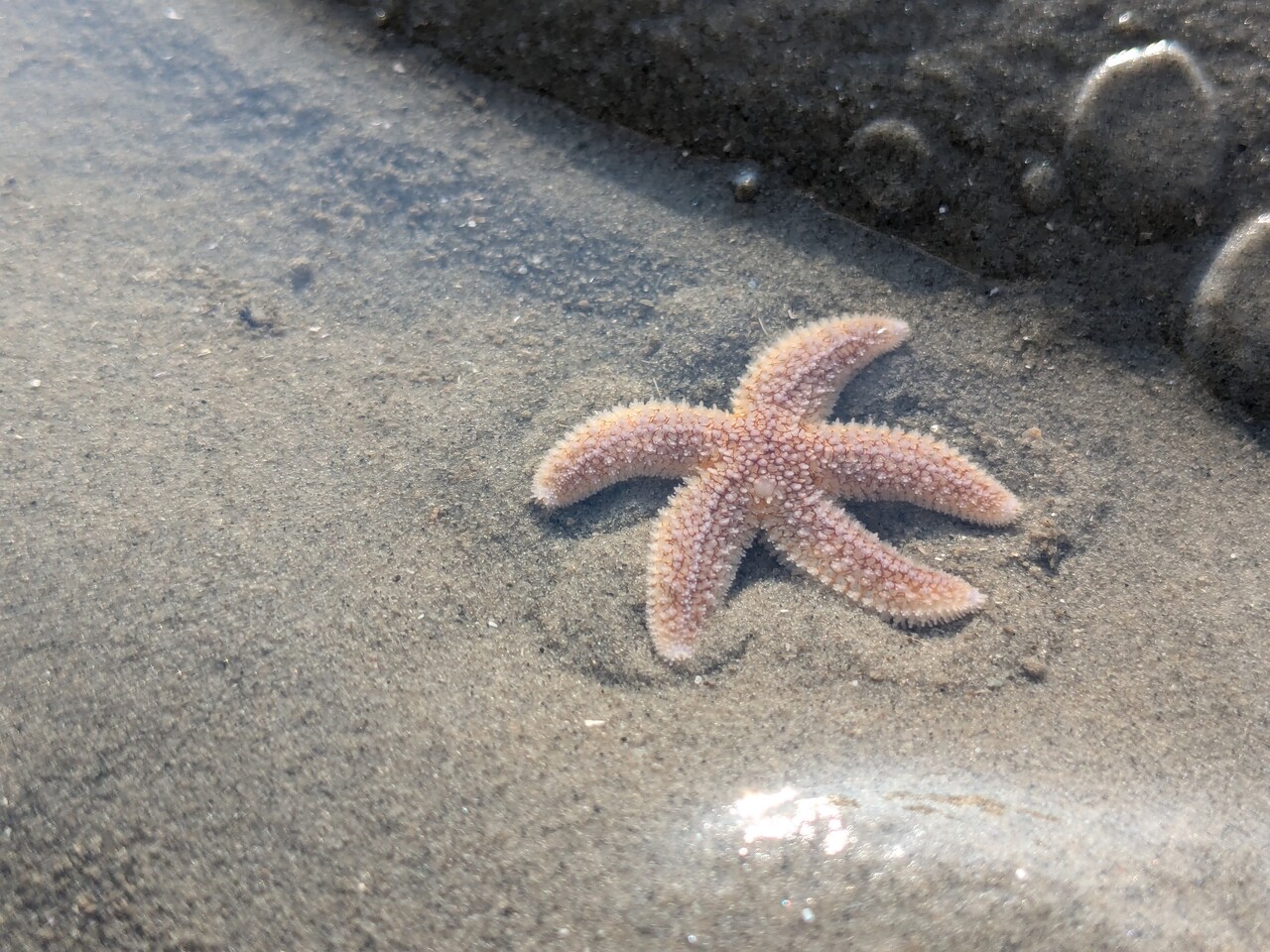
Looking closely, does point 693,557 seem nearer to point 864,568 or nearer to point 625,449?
point 625,449

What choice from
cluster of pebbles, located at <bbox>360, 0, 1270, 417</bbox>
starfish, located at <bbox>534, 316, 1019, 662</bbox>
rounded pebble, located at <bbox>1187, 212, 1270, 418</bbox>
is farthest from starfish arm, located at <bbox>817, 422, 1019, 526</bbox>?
rounded pebble, located at <bbox>1187, 212, 1270, 418</bbox>

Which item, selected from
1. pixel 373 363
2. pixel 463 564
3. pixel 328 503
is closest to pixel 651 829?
pixel 463 564

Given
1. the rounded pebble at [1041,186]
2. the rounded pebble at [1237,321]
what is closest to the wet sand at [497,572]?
the rounded pebble at [1237,321]

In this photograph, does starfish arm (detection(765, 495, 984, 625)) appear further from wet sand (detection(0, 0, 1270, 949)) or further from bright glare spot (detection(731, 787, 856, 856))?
bright glare spot (detection(731, 787, 856, 856))

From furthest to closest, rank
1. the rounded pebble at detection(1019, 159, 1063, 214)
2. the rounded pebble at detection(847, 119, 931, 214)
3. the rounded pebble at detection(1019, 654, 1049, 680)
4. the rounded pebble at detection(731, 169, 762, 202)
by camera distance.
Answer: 1. the rounded pebble at detection(731, 169, 762, 202)
2. the rounded pebble at detection(847, 119, 931, 214)
3. the rounded pebble at detection(1019, 159, 1063, 214)
4. the rounded pebble at detection(1019, 654, 1049, 680)

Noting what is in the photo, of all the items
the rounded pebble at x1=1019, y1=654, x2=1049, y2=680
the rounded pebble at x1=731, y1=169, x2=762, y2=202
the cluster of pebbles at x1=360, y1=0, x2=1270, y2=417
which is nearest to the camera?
the rounded pebble at x1=1019, y1=654, x2=1049, y2=680

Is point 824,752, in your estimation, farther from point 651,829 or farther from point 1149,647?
point 1149,647

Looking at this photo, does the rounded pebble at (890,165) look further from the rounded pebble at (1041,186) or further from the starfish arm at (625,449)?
the starfish arm at (625,449)
